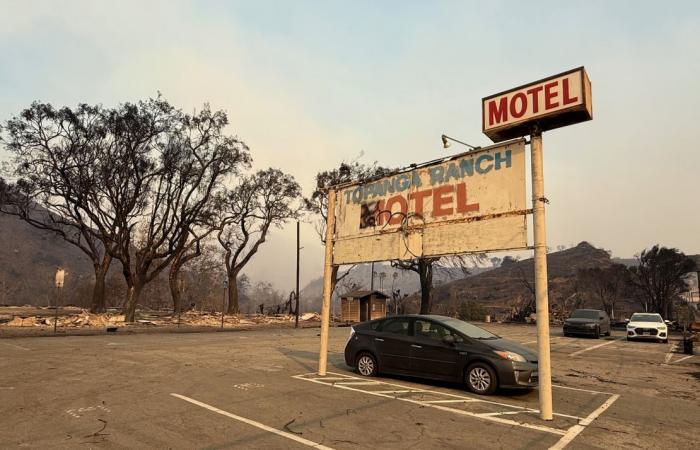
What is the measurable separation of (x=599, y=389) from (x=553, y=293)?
101426 mm

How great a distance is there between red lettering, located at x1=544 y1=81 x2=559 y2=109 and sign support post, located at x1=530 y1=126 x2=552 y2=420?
430mm

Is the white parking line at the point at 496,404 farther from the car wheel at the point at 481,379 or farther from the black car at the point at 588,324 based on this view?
the black car at the point at 588,324

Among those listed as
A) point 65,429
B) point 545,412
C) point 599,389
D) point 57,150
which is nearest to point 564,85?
point 545,412

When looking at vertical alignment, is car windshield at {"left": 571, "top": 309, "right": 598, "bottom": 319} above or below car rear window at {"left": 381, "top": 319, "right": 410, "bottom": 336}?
below

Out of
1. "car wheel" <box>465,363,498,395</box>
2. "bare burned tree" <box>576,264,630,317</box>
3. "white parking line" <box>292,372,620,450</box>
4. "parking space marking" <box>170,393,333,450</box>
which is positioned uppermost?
"bare burned tree" <box>576,264,630,317</box>

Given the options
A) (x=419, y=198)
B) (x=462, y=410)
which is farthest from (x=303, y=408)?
(x=419, y=198)

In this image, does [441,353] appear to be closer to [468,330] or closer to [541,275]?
[468,330]

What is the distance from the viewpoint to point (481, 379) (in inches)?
345

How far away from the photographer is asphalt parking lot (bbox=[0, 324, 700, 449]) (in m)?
5.81

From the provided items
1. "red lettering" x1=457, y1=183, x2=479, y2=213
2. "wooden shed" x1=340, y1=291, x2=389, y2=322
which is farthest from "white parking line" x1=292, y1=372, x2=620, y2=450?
"wooden shed" x1=340, y1=291, x2=389, y2=322

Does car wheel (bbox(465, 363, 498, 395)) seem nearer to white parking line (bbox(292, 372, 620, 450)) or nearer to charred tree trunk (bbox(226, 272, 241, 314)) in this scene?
white parking line (bbox(292, 372, 620, 450))

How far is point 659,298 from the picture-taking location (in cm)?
5431

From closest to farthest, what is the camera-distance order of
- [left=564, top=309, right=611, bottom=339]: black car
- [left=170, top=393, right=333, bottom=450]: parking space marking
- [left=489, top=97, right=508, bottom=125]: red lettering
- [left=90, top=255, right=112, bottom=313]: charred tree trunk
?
[left=170, top=393, right=333, bottom=450]: parking space marking → [left=489, top=97, right=508, bottom=125]: red lettering → [left=564, top=309, right=611, bottom=339]: black car → [left=90, top=255, right=112, bottom=313]: charred tree trunk

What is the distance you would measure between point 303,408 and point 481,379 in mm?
3589
